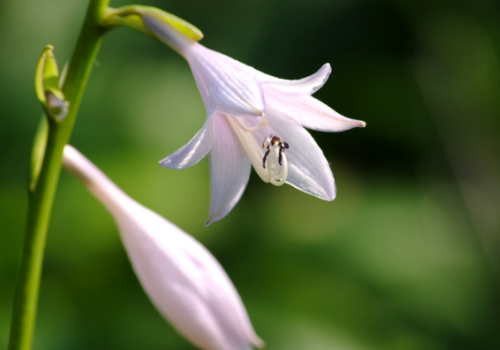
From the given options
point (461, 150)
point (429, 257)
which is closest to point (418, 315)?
point (429, 257)

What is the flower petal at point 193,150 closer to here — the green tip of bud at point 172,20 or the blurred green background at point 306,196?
the green tip of bud at point 172,20

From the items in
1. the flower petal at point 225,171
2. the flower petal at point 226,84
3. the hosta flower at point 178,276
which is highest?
the flower petal at point 226,84

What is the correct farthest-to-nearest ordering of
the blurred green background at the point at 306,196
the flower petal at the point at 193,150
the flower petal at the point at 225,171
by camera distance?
the blurred green background at the point at 306,196 → the flower petal at the point at 225,171 → the flower petal at the point at 193,150

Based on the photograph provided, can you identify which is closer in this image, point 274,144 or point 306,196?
point 274,144

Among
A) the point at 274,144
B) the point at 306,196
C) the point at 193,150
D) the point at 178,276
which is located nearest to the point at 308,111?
the point at 274,144

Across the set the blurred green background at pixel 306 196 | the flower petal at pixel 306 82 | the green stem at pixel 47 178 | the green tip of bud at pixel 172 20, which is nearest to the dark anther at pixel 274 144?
the flower petal at pixel 306 82

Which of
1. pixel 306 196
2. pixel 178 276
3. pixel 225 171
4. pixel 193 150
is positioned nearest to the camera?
pixel 193 150

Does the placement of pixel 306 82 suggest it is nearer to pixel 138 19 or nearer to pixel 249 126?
pixel 249 126
